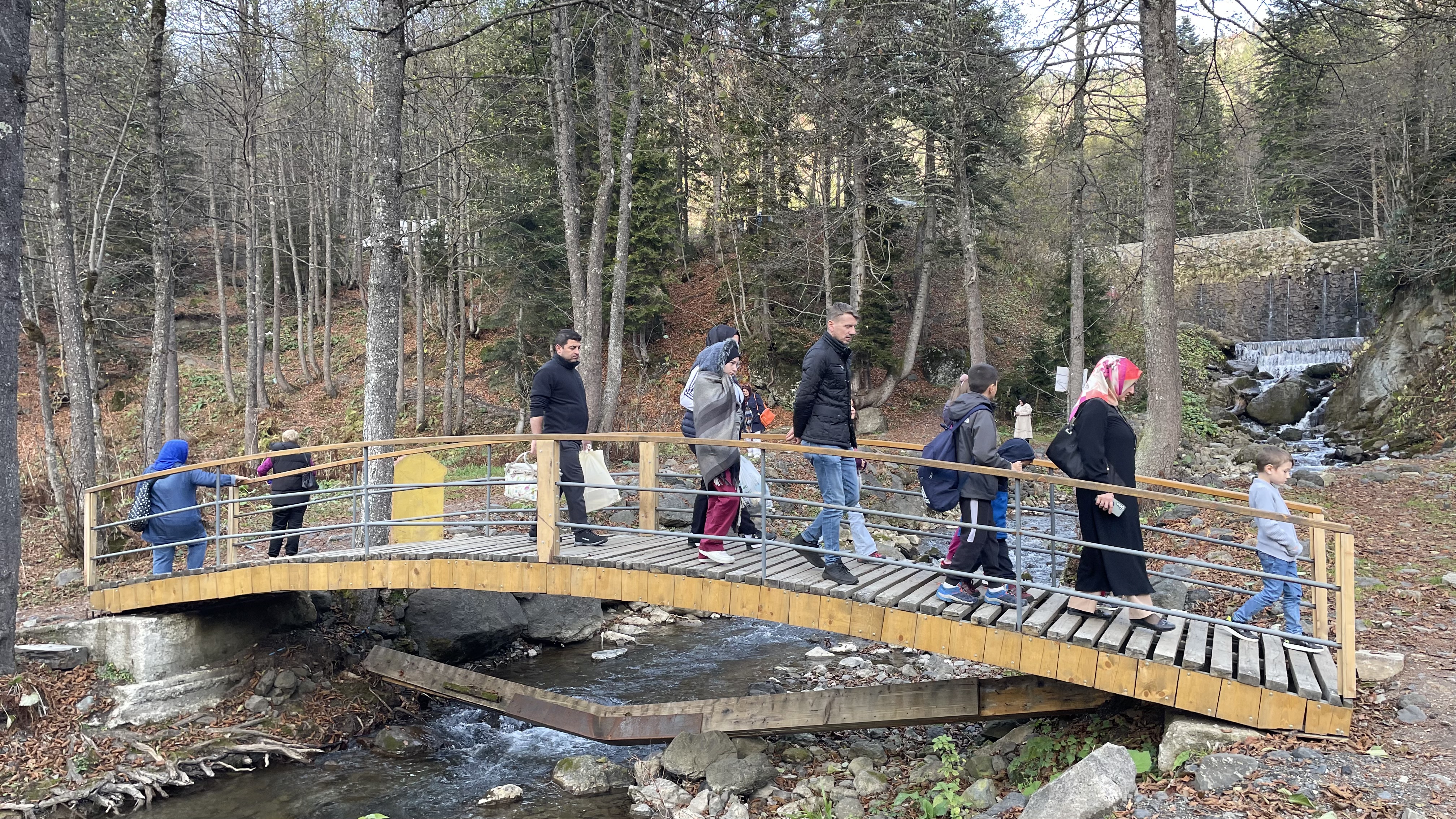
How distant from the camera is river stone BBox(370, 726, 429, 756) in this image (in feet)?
26.0

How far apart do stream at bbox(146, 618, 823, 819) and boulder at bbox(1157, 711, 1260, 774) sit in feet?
13.1

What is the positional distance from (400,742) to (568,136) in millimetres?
10423

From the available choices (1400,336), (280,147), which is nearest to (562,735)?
(1400,336)

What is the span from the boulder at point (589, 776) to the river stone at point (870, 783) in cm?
198

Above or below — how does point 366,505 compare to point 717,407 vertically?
below

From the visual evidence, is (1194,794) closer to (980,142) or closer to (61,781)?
(61,781)

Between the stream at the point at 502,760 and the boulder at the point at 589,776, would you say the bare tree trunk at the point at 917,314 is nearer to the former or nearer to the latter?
the stream at the point at 502,760

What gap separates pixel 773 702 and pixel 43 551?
1097 cm

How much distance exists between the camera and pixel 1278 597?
19.7ft

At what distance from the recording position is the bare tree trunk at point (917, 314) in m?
22.0

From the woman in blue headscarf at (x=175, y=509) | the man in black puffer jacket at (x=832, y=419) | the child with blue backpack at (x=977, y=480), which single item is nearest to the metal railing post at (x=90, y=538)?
the woman in blue headscarf at (x=175, y=509)

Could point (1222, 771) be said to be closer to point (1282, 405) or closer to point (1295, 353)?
point (1282, 405)

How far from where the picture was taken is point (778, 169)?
22453mm

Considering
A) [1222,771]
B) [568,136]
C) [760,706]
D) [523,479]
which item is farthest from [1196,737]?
[568,136]
